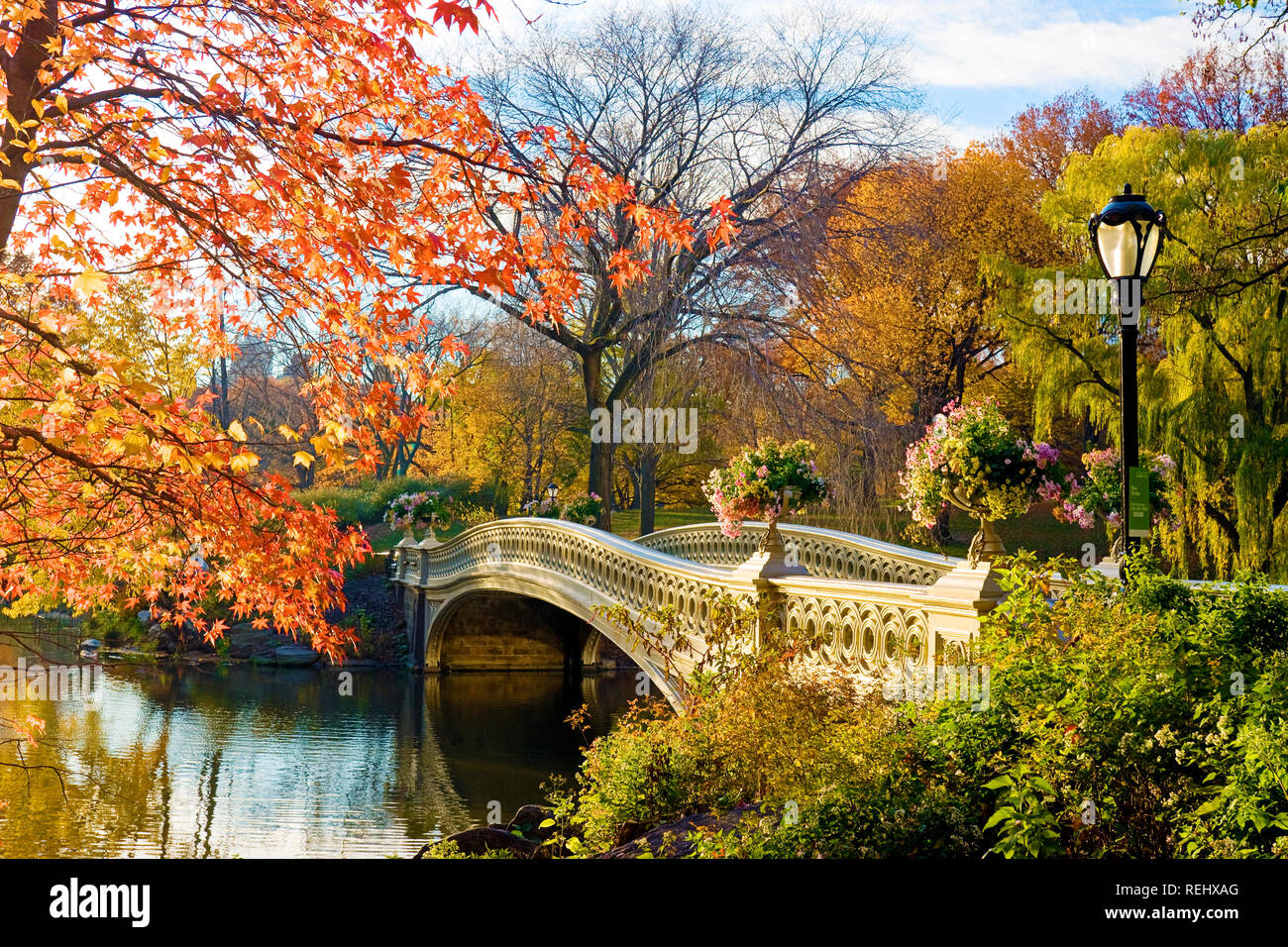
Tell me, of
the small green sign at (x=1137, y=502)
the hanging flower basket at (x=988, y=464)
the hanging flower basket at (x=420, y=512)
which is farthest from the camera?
the hanging flower basket at (x=420, y=512)

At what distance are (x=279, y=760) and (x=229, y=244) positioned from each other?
12.2 metres

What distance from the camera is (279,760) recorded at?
15945 millimetres

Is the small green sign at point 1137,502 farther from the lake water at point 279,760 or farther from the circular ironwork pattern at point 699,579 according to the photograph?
the lake water at point 279,760

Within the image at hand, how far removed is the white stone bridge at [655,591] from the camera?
7.76 metres

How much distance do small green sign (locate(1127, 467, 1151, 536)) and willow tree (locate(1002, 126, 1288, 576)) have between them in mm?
12062

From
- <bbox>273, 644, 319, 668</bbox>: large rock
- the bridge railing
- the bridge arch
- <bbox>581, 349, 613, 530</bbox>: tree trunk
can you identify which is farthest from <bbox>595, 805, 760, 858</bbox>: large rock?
<bbox>273, 644, 319, 668</bbox>: large rock

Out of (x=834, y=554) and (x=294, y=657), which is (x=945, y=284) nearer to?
(x=834, y=554)

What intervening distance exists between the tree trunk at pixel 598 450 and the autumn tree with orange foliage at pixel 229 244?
53.7 ft

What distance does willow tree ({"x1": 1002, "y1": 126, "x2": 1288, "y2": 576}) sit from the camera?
17125mm

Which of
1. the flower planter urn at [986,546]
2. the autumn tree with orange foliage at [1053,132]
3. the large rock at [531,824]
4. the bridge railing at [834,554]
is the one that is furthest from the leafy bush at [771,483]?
the autumn tree with orange foliage at [1053,132]

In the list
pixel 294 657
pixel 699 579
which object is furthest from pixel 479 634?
pixel 699 579

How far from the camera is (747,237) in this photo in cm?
2042

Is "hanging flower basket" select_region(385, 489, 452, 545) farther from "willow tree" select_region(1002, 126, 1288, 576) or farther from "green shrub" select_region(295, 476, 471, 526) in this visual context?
"willow tree" select_region(1002, 126, 1288, 576)
